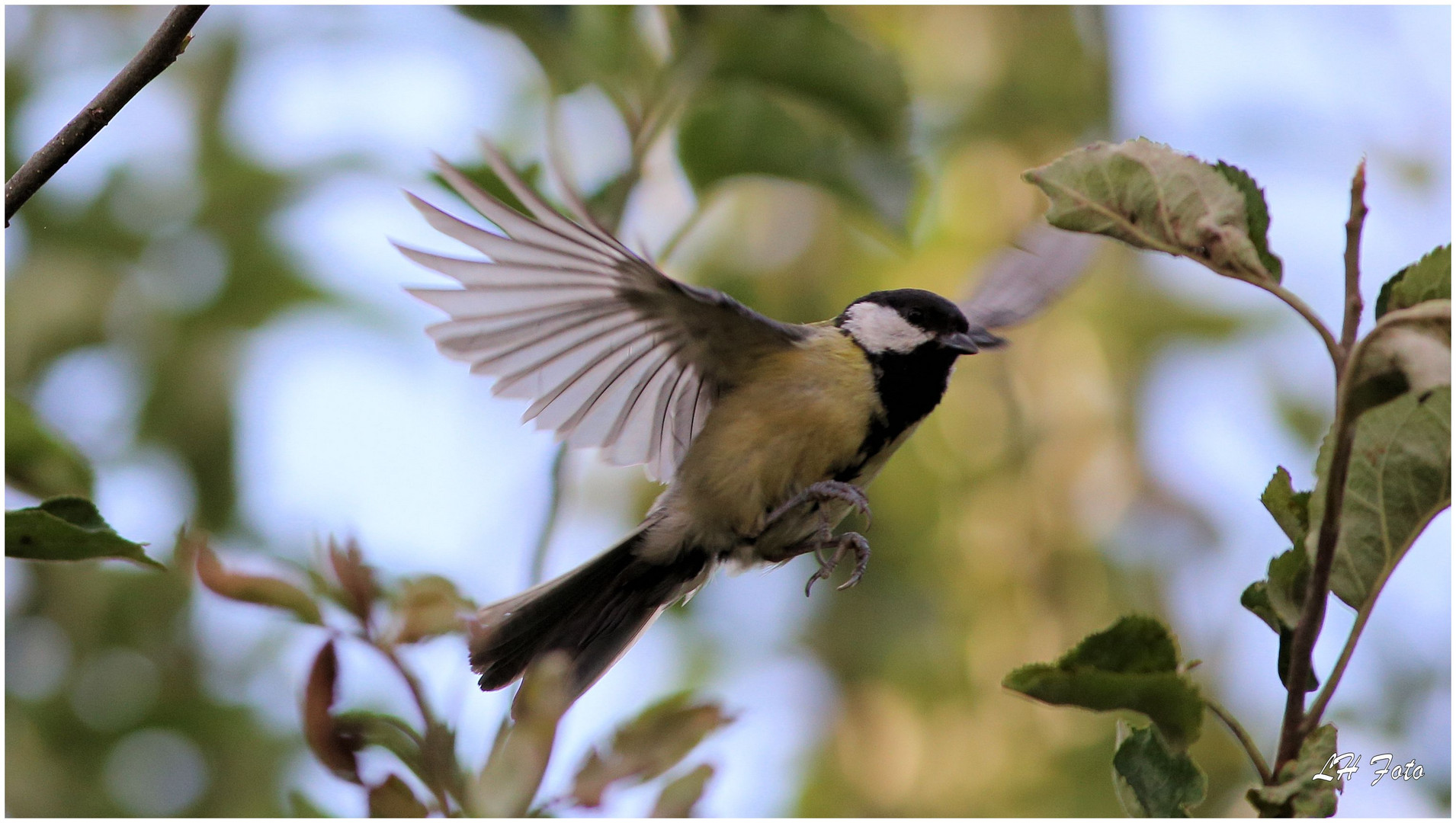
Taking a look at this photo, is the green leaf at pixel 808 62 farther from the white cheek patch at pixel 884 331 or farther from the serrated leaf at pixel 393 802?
the serrated leaf at pixel 393 802

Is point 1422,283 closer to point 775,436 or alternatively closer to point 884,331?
point 775,436

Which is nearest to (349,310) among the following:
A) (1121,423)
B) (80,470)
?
(80,470)

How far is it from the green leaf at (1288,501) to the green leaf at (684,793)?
0.63 metres

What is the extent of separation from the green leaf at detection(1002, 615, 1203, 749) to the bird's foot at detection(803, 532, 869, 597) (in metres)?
1.05

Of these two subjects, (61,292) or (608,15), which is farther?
(61,292)

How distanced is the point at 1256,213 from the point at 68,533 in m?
1.23

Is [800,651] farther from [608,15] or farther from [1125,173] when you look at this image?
[1125,173]

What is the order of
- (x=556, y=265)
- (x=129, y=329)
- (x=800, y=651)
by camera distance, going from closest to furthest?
1. (x=556, y=265)
2. (x=129, y=329)
3. (x=800, y=651)

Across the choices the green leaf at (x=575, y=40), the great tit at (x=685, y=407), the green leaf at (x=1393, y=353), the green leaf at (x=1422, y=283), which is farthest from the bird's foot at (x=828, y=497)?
the green leaf at (x=1393, y=353)

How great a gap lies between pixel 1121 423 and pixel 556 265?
8.72 feet

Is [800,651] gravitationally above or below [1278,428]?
below

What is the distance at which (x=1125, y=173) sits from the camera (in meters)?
1.29

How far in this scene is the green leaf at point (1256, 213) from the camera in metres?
1.25

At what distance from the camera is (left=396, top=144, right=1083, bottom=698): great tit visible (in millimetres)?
2264
